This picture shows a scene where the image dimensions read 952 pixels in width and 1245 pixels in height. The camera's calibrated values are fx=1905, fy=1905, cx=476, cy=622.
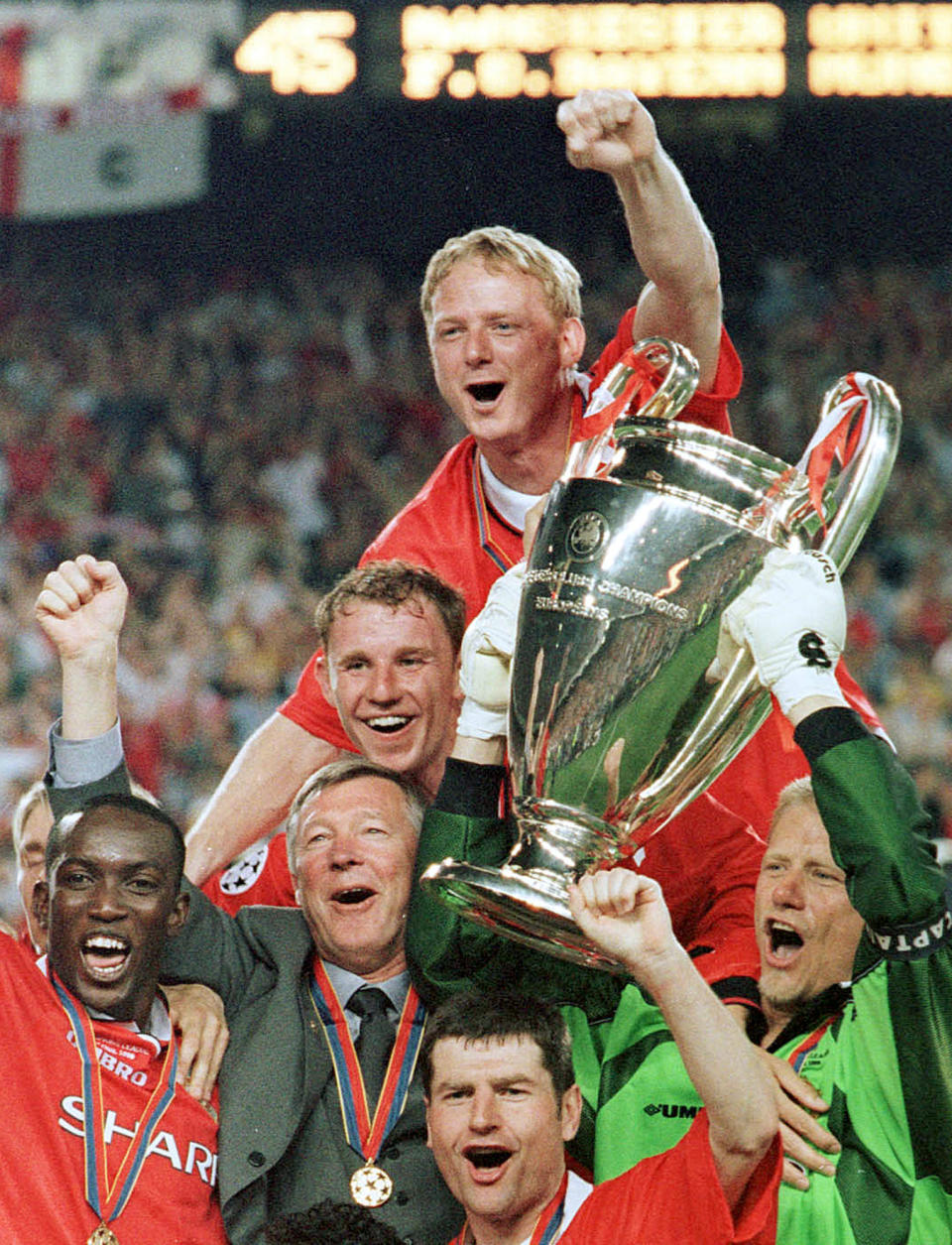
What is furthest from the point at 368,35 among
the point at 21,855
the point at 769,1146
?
the point at 769,1146

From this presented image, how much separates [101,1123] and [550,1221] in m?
0.48

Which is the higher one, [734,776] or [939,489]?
[939,489]

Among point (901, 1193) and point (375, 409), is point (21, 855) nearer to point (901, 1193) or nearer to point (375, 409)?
point (901, 1193)

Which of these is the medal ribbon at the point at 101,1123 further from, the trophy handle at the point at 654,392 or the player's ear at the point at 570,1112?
the trophy handle at the point at 654,392

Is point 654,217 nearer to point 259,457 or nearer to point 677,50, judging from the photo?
point 677,50

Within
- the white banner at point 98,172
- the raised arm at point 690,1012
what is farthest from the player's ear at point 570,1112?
the white banner at point 98,172

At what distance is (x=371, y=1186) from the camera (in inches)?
78.9

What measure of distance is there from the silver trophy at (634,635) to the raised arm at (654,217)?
34 cm

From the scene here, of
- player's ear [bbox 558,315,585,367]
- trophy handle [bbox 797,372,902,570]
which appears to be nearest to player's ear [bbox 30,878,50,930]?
player's ear [bbox 558,315,585,367]

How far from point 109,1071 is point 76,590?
54cm

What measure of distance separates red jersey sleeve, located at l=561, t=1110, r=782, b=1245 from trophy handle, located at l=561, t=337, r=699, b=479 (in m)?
0.69

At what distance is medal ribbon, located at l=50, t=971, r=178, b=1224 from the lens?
6.35 feet

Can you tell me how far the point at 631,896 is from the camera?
5.67ft

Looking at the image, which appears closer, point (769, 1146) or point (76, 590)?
point (769, 1146)
